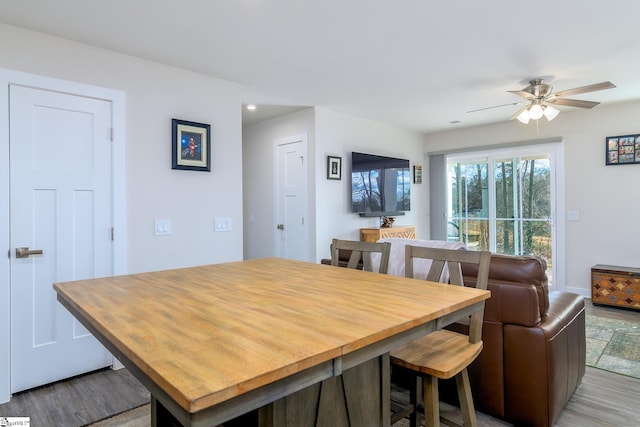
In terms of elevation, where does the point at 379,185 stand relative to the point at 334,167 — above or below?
below

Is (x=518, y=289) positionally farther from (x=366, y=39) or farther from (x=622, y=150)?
(x=622, y=150)

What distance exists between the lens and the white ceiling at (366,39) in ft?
7.37

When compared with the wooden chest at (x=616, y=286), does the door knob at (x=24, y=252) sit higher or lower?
higher

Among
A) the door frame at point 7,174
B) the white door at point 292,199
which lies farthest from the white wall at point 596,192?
the door frame at point 7,174

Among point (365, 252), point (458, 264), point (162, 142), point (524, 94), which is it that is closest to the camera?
point (458, 264)

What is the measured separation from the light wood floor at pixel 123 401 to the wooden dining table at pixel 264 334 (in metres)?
0.97

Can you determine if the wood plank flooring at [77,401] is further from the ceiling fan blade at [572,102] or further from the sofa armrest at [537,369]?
the ceiling fan blade at [572,102]

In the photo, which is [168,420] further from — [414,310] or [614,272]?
[614,272]

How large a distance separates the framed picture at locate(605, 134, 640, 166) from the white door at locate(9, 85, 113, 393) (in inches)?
220

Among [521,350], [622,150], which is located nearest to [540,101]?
[622,150]

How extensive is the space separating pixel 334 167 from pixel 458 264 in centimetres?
308

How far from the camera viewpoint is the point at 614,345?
3129 mm

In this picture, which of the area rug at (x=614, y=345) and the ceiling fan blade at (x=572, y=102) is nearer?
the area rug at (x=614, y=345)

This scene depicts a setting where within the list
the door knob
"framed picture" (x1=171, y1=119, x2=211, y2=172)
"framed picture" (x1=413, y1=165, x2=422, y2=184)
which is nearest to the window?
"framed picture" (x1=413, y1=165, x2=422, y2=184)
